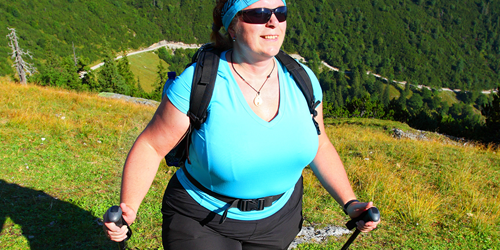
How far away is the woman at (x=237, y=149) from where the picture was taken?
1642 millimetres

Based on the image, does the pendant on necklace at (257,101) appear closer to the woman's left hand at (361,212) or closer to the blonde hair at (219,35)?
the blonde hair at (219,35)

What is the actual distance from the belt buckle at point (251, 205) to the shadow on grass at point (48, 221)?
2.10m

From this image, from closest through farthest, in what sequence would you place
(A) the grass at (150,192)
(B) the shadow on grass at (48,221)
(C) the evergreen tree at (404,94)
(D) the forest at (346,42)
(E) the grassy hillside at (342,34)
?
(B) the shadow on grass at (48,221) → (A) the grass at (150,192) → (D) the forest at (346,42) → (C) the evergreen tree at (404,94) → (E) the grassy hillside at (342,34)

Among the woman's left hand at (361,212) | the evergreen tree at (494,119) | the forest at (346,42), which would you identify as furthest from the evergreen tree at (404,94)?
the woman's left hand at (361,212)

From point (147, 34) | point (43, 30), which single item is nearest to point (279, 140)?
point (43, 30)

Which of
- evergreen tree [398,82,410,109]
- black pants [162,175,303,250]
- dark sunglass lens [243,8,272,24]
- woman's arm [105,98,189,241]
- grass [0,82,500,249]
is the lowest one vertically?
evergreen tree [398,82,410,109]

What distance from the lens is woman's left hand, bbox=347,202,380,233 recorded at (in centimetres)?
183

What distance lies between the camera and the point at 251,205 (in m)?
1.82

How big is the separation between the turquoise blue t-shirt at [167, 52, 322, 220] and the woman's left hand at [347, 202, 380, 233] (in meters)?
0.39

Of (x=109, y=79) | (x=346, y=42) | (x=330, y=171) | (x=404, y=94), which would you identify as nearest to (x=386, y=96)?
(x=404, y=94)

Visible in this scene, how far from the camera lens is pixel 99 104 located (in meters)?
10.3

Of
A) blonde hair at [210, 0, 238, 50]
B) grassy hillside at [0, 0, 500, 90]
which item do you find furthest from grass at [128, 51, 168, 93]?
blonde hair at [210, 0, 238, 50]

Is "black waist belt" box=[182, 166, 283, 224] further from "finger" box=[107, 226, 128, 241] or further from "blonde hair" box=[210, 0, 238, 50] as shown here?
"blonde hair" box=[210, 0, 238, 50]

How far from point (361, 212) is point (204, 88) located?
3.63 feet
